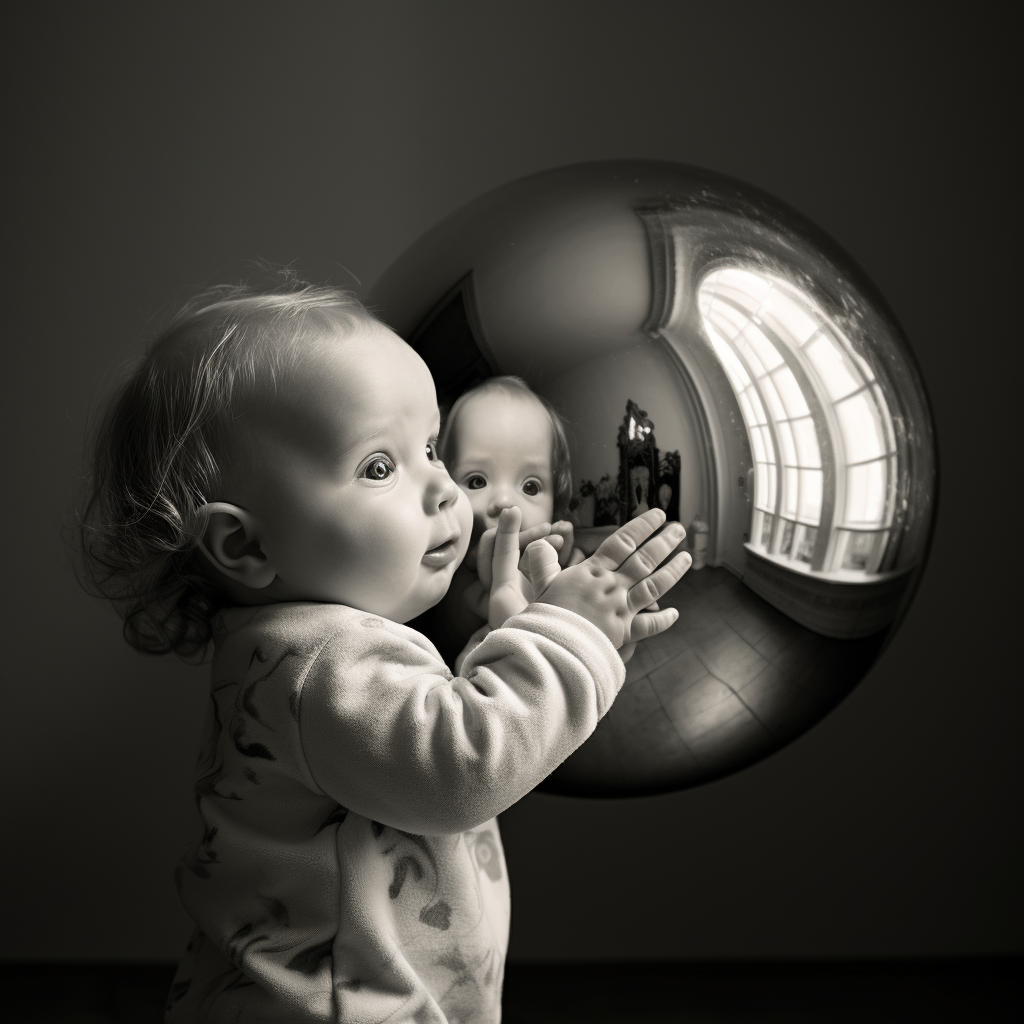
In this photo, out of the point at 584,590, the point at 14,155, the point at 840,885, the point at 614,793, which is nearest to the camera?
the point at 584,590

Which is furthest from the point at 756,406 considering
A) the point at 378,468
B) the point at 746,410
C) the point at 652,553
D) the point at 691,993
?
the point at 691,993

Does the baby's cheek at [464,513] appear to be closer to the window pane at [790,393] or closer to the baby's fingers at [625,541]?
the baby's fingers at [625,541]

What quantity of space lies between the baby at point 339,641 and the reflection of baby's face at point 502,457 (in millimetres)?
11

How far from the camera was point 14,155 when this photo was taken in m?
1.36

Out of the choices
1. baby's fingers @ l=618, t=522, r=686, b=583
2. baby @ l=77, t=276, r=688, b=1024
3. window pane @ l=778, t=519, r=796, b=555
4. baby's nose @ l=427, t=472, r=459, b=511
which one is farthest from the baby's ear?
window pane @ l=778, t=519, r=796, b=555

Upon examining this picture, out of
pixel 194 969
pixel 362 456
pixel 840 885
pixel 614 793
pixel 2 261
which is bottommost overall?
pixel 840 885

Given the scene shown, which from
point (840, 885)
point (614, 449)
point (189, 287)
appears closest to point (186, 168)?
point (189, 287)

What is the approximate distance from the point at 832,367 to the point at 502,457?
0.74 ft

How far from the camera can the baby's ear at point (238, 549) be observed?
2.11 ft

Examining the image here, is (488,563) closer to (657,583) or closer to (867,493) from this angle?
(657,583)

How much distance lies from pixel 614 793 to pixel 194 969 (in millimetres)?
313

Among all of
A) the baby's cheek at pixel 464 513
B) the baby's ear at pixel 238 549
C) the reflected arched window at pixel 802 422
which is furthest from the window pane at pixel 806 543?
the baby's ear at pixel 238 549

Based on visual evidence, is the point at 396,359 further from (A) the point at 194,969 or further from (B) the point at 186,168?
(B) the point at 186,168

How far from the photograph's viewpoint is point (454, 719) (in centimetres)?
58
